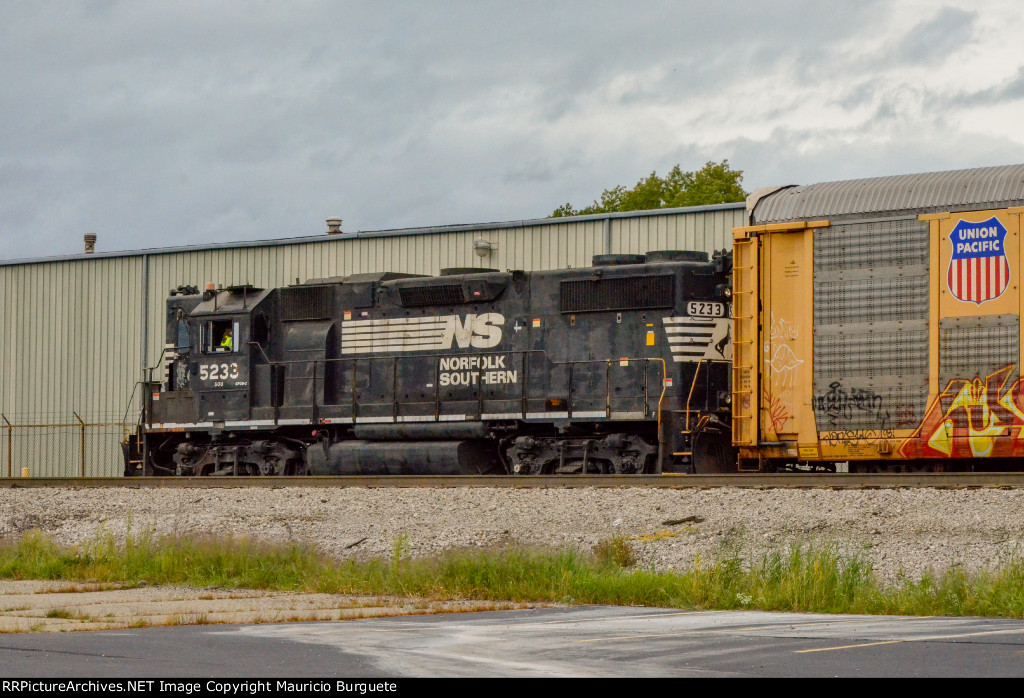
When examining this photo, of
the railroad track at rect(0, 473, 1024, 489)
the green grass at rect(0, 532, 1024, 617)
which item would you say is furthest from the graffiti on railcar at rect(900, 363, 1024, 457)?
the green grass at rect(0, 532, 1024, 617)

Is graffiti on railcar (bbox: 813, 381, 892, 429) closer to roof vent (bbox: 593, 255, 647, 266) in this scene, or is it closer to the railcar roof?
the railcar roof

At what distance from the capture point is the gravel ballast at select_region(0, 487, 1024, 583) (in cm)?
1215

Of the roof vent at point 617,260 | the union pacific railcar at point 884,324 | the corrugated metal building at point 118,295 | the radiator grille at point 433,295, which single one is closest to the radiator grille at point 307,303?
the radiator grille at point 433,295

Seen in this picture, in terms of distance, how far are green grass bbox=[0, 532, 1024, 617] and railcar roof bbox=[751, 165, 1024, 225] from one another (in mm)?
5920

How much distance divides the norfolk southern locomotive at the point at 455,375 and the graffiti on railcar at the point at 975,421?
3766 mm

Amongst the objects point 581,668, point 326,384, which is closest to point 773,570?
point 581,668

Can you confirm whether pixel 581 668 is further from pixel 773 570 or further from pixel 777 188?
pixel 777 188

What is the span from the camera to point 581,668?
6574mm

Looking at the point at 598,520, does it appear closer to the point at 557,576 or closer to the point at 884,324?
the point at 557,576

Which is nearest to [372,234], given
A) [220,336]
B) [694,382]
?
[220,336]

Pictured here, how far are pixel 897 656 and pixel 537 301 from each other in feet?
47.3

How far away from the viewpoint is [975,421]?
51.4 ft

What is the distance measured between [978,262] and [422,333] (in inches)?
360

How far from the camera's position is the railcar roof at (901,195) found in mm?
16000
